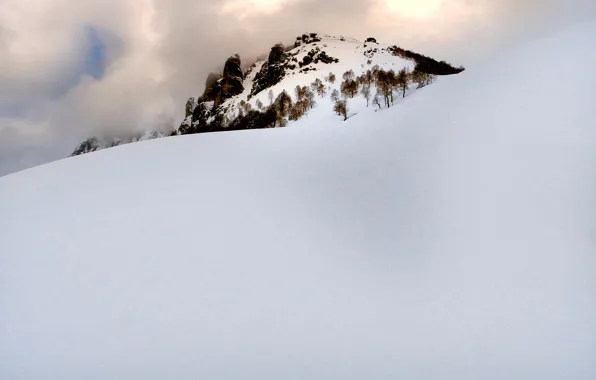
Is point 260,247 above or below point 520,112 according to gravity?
below

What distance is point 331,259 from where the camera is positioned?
540 inches

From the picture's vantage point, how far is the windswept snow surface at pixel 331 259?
9.70 m

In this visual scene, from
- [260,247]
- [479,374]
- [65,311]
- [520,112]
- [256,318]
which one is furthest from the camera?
[520,112]

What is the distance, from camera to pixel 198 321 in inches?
439

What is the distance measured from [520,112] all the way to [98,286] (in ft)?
88.0

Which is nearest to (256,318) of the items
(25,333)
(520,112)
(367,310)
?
(367,310)

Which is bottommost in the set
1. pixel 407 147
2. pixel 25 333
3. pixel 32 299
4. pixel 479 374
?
pixel 479 374

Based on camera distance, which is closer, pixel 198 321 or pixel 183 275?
pixel 198 321

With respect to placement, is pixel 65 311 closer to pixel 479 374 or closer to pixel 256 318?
pixel 256 318

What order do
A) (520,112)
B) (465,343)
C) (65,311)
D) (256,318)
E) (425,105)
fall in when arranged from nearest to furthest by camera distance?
1. (465,343)
2. (256,318)
3. (65,311)
4. (520,112)
5. (425,105)

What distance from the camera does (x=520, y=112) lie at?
21.8 metres

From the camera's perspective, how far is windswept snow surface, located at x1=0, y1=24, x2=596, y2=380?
9.70 m

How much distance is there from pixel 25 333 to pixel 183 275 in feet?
A: 18.0

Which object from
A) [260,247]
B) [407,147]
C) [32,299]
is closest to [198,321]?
[260,247]
